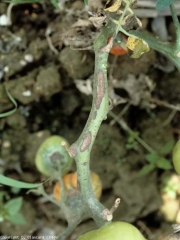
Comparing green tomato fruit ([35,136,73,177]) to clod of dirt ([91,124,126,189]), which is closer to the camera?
green tomato fruit ([35,136,73,177])

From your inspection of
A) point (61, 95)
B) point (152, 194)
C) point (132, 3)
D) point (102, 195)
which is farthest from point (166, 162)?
point (132, 3)

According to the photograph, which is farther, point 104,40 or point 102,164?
point 102,164

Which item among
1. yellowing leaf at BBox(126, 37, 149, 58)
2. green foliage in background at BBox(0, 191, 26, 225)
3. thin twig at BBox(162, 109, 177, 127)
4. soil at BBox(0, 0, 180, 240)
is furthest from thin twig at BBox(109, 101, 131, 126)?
yellowing leaf at BBox(126, 37, 149, 58)

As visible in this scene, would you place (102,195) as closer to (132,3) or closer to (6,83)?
(6,83)

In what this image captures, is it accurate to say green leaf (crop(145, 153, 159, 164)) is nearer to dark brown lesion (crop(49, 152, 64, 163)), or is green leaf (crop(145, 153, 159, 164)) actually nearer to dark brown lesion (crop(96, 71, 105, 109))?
dark brown lesion (crop(49, 152, 64, 163))

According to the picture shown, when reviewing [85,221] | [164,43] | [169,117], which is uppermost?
[164,43]

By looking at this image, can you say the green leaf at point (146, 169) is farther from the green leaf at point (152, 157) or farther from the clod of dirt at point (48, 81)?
the clod of dirt at point (48, 81)
